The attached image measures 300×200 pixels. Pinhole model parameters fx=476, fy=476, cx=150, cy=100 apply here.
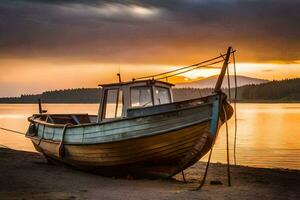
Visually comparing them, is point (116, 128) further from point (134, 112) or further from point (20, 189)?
point (20, 189)


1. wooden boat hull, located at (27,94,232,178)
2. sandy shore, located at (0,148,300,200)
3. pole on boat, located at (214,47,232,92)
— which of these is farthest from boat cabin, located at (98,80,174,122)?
pole on boat, located at (214,47,232,92)

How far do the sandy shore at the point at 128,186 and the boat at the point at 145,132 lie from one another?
515 millimetres

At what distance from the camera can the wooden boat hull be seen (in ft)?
43.3

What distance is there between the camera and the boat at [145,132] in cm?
1326

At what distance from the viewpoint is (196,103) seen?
13.4m

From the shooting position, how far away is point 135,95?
51.6 feet

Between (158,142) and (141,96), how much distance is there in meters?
2.59

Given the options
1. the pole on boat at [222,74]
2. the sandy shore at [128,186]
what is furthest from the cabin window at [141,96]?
the pole on boat at [222,74]

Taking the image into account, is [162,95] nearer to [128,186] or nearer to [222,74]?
[222,74]

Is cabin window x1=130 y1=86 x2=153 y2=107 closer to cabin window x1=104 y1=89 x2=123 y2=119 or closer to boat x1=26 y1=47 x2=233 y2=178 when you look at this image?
boat x1=26 y1=47 x2=233 y2=178

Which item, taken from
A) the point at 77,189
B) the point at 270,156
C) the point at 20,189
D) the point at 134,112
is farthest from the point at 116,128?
the point at 270,156

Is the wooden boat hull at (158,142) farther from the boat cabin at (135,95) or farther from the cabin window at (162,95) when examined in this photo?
the cabin window at (162,95)

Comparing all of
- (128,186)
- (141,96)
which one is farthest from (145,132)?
(141,96)

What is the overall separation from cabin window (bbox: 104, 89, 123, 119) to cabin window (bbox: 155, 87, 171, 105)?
3.96 feet
